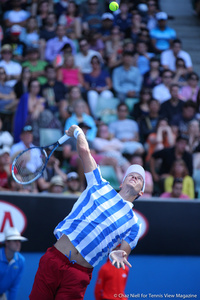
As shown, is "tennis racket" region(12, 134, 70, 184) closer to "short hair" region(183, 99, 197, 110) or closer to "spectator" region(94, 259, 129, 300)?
"spectator" region(94, 259, 129, 300)

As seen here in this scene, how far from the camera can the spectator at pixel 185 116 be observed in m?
11.0

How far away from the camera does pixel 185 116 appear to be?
11.2 m

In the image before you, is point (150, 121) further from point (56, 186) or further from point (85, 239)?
point (85, 239)

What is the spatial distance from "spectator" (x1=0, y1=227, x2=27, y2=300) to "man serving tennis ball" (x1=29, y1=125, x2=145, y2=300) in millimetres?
2843

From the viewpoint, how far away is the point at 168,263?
27.7 feet

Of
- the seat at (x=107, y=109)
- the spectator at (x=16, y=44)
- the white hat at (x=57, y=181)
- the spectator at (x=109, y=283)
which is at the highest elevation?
the spectator at (x=16, y=44)

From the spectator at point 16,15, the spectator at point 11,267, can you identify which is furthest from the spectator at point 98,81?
the spectator at point 11,267

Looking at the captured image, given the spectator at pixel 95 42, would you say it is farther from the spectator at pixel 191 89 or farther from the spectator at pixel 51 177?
the spectator at pixel 51 177

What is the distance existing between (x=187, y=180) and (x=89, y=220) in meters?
4.89

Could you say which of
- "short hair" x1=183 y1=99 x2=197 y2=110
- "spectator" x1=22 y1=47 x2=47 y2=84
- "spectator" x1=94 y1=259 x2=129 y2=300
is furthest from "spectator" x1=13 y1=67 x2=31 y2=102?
"spectator" x1=94 y1=259 x2=129 y2=300

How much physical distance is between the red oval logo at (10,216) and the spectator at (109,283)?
1.35 meters

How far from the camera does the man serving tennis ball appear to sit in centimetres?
482

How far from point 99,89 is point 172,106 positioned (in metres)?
1.44

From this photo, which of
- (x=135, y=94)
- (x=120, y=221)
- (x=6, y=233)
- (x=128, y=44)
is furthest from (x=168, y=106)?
(x=120, y=221)
